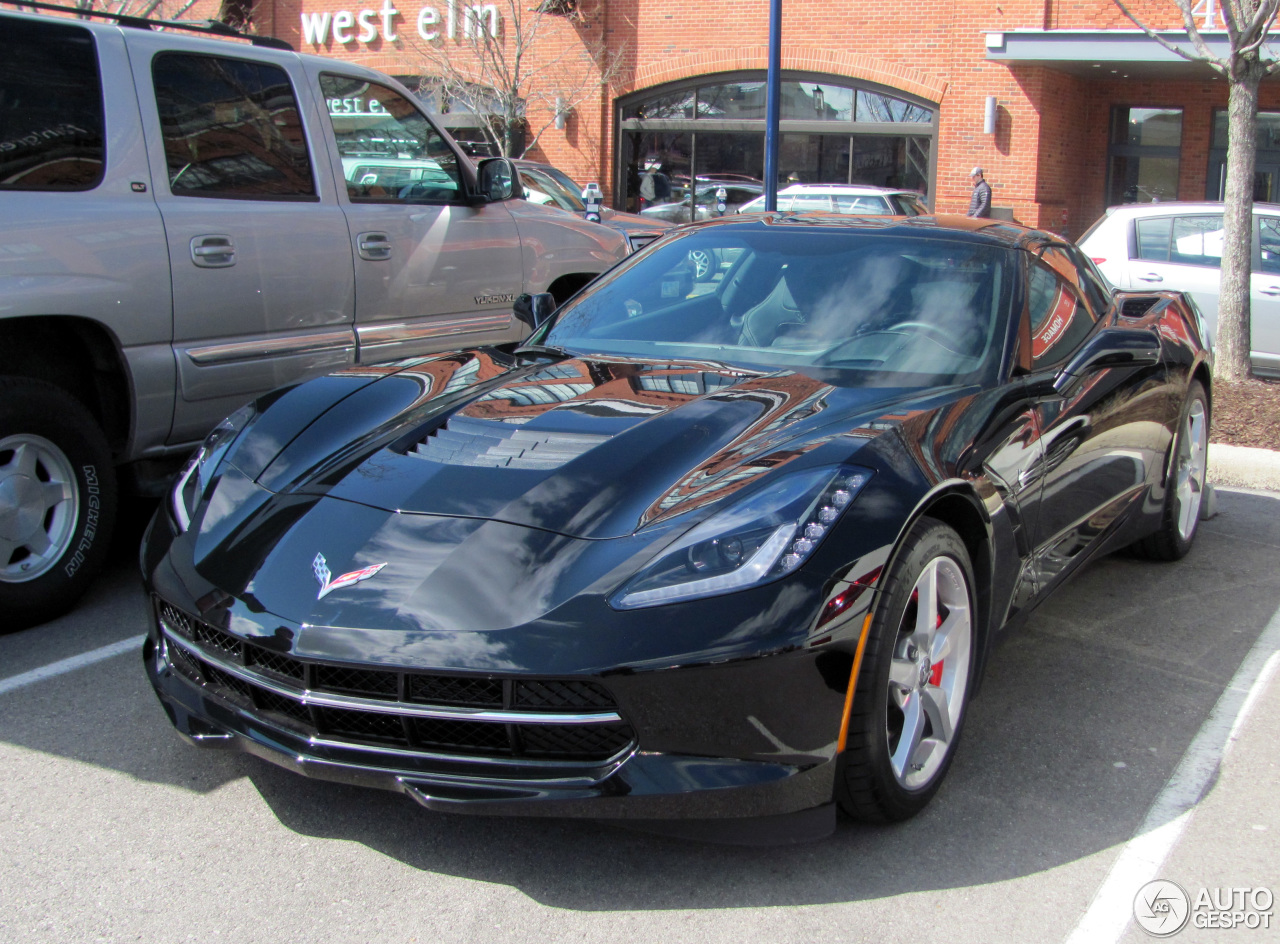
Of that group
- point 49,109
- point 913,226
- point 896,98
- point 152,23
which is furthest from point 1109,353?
point 896,98

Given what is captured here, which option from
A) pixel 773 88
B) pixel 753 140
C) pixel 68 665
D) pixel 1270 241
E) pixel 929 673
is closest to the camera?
pixel 929 673

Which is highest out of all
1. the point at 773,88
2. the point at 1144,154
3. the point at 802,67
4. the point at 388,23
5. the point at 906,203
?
the point at 388,23

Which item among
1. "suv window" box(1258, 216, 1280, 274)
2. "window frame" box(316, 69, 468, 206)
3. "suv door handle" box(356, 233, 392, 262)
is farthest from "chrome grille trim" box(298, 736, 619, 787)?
"suv window" box(1258, 216, 1280, 274)

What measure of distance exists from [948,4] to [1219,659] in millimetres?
20034

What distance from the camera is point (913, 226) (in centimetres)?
431

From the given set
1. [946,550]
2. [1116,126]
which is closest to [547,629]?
[946,550]

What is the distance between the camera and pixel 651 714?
258cm

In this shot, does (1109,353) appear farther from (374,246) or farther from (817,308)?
(374,246)

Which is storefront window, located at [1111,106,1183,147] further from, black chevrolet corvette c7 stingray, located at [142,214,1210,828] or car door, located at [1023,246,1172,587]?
black chevrolet corvette c7 stingray, located at [142,214,1210,828]

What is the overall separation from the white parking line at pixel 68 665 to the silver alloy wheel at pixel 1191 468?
13.6ft

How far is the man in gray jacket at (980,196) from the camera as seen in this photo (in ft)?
66.6

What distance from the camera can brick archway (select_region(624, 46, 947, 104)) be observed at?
22.4 metres

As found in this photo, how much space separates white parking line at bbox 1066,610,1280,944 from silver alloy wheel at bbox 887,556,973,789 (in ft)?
1.64

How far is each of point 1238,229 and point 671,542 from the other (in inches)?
313
